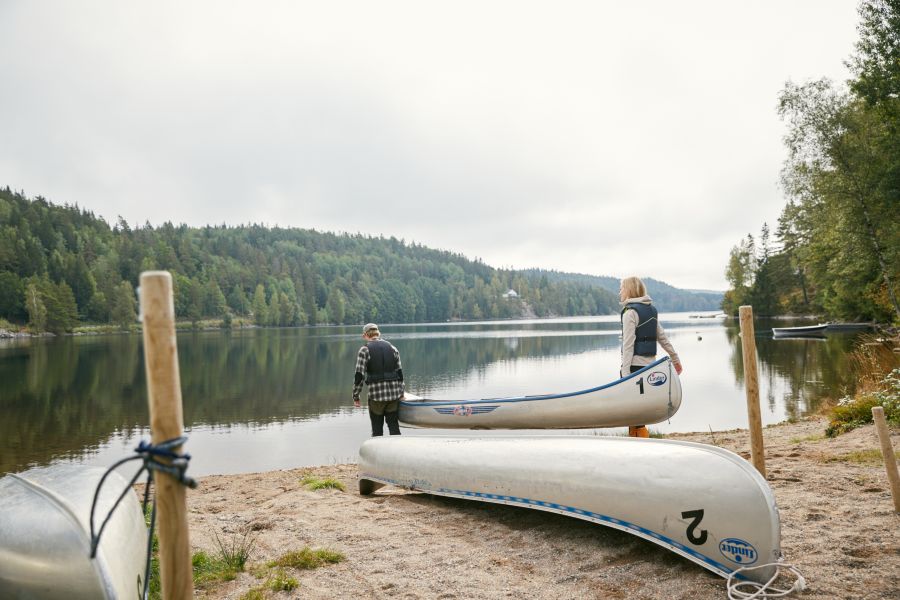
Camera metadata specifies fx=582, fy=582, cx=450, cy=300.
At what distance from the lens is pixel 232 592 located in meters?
4.11

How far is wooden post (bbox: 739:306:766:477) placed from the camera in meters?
5.94

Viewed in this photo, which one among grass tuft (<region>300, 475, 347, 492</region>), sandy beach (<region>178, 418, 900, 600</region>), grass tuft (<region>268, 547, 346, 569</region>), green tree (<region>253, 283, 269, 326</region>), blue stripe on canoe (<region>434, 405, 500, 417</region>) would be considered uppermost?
green tree (<region>253, 283, 269, 326</region>)

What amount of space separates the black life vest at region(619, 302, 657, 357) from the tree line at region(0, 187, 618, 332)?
94432 millimetres

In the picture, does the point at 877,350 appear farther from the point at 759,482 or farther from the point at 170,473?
the point at 170,473

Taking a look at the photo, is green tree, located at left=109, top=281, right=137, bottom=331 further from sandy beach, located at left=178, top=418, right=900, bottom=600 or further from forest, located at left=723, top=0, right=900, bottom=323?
sandy beach, located at left=178, top=418, right=900, bottom=600

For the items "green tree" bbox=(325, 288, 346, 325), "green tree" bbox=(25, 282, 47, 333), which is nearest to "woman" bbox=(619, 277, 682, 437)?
"green tree" bbox=(25, 282, 47, 333)

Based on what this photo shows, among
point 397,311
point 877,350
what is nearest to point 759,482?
point 877,350

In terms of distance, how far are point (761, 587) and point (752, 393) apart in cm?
277

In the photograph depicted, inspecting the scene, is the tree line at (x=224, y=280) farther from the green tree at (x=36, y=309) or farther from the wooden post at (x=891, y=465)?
the wooden post at (x=891, y=465)

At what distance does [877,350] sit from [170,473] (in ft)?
72.3

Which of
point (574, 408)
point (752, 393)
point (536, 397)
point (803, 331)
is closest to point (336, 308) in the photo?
point (803, 331)

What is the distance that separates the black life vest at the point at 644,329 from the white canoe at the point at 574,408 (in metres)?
0.25

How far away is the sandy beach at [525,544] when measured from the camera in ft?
13.1

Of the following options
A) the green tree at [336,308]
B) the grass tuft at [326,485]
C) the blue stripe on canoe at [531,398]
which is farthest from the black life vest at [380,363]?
the green tree at [336,308]
